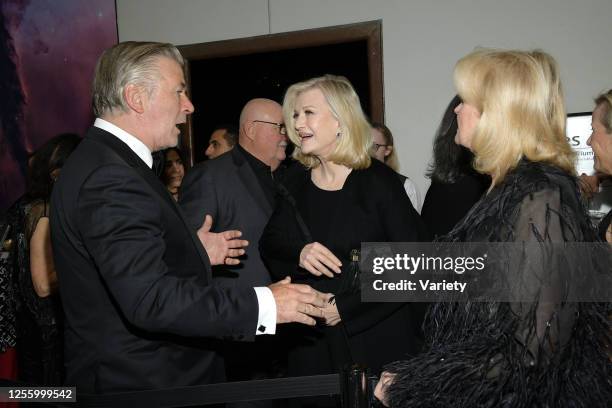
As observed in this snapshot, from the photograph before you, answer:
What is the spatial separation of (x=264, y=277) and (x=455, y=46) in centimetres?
274

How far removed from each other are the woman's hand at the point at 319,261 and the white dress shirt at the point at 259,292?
0.68 m

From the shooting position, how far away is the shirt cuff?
1690 mm

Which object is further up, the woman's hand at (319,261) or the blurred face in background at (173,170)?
the blurred face in background at (173,170)

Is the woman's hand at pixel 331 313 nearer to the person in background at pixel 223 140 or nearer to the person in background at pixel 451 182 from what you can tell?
the person in background at pixel 451 182

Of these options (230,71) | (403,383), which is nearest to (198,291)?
(403,383)

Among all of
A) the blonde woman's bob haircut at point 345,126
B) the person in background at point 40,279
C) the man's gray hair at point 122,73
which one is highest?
the man's gray hair at point 122,73

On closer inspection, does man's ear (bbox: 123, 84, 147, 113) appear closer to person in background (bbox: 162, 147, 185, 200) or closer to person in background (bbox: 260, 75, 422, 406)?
person in background (bbox: 260, 75, 422, 406)

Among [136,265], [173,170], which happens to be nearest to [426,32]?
[173,170]

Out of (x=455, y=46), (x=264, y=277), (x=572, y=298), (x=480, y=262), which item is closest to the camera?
(x=572, y=298)

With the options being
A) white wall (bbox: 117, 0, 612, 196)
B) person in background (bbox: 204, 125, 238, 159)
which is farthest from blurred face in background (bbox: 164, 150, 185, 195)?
white wall (bbox: 117, 0, 612, 196)

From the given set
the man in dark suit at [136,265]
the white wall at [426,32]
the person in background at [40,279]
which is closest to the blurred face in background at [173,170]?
the white wall at [426,32]

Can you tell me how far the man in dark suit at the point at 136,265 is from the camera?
1561 millimetres

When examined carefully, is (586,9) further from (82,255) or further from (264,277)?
(82,255)

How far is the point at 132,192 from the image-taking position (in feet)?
5.25
